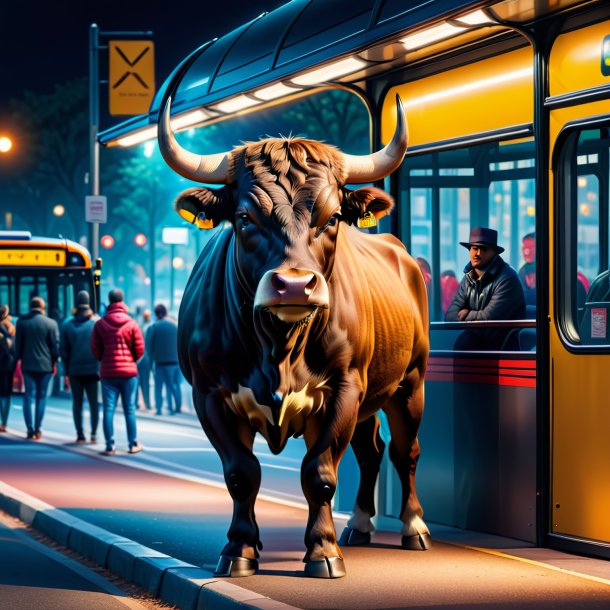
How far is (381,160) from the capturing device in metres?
8.48

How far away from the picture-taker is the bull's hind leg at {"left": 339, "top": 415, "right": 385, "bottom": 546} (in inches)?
376

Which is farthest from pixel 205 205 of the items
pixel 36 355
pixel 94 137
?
pixel 94 137

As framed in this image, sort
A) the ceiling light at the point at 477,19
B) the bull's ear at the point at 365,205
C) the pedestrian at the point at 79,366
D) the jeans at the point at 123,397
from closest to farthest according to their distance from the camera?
the bull's ear at the point at 365,205 < the ceiling light at the point at 477,19 < the jeans at the point at 123,397 < the pedestrian at the point at 79,366

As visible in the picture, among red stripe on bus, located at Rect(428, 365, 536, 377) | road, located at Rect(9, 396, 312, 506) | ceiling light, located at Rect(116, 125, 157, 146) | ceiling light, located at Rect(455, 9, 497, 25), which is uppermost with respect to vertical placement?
ceiling light, located at Rect(455, 9, 497, 25)

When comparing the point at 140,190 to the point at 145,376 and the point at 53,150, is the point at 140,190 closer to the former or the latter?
the point at 53,150

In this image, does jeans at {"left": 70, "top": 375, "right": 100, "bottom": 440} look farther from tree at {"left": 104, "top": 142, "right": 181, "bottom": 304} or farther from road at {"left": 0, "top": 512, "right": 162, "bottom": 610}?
tree at {"left": 104, "top": 142, "right": 181, "bottom": 304}

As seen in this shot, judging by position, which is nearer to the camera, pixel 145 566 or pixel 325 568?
pixel 325 568

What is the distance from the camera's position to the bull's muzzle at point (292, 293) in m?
7.33

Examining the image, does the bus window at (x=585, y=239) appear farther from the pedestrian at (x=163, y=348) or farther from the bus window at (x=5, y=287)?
the bus window at (x=5, y=287)

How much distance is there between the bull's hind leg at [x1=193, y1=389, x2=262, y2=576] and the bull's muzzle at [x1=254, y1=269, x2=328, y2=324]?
1.07 metres

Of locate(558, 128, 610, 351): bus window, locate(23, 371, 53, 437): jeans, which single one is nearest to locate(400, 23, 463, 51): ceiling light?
locate(558, 128, 610, 351): bus window

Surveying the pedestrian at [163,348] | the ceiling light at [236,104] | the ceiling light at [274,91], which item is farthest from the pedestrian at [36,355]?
the ceiling light at [274,91]

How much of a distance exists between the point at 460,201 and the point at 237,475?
2.84 metres

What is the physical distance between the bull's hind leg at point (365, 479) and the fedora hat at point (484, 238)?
4.36 feet
